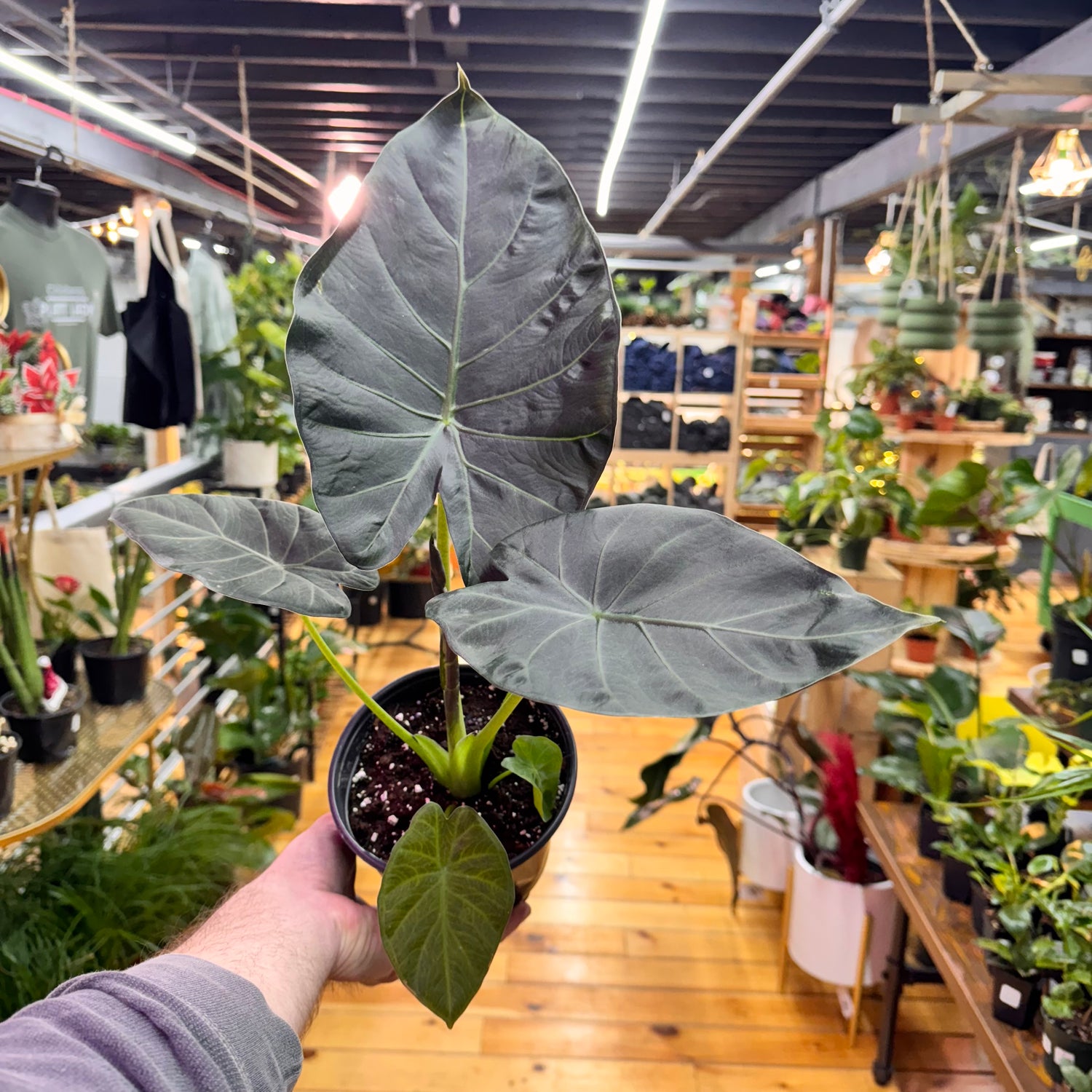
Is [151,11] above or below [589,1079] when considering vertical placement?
above

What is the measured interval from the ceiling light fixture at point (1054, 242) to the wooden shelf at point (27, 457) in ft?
27.6

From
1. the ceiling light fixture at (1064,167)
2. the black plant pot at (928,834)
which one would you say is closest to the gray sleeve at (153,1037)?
the black plant pot at (928,834)

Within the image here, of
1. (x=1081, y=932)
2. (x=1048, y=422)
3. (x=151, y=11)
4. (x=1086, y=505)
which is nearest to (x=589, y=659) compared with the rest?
(x=1081, y=932)

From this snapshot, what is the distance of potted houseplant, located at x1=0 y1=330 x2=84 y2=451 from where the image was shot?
61.4 inches

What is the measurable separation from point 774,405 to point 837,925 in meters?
3.97

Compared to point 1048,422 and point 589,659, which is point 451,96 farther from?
point 1048,422

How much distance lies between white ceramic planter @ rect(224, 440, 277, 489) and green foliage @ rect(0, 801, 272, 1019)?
1.50 metres

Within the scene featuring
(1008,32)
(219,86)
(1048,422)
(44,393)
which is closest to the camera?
(44,393)

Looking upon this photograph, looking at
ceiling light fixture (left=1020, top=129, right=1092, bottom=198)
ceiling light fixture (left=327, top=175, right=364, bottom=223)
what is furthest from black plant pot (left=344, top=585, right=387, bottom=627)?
ceiling light fixture (left=1020, top=129, right=1092, bottom=198)

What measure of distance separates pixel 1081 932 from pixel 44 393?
203cm

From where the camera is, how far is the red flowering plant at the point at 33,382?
1.57 meters

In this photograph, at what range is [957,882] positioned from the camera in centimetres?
184

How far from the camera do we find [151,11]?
3.49 meters

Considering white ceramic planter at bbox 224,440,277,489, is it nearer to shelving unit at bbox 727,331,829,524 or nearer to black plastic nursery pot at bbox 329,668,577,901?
black plastic nursery pot at bbox 329,668,577,901
